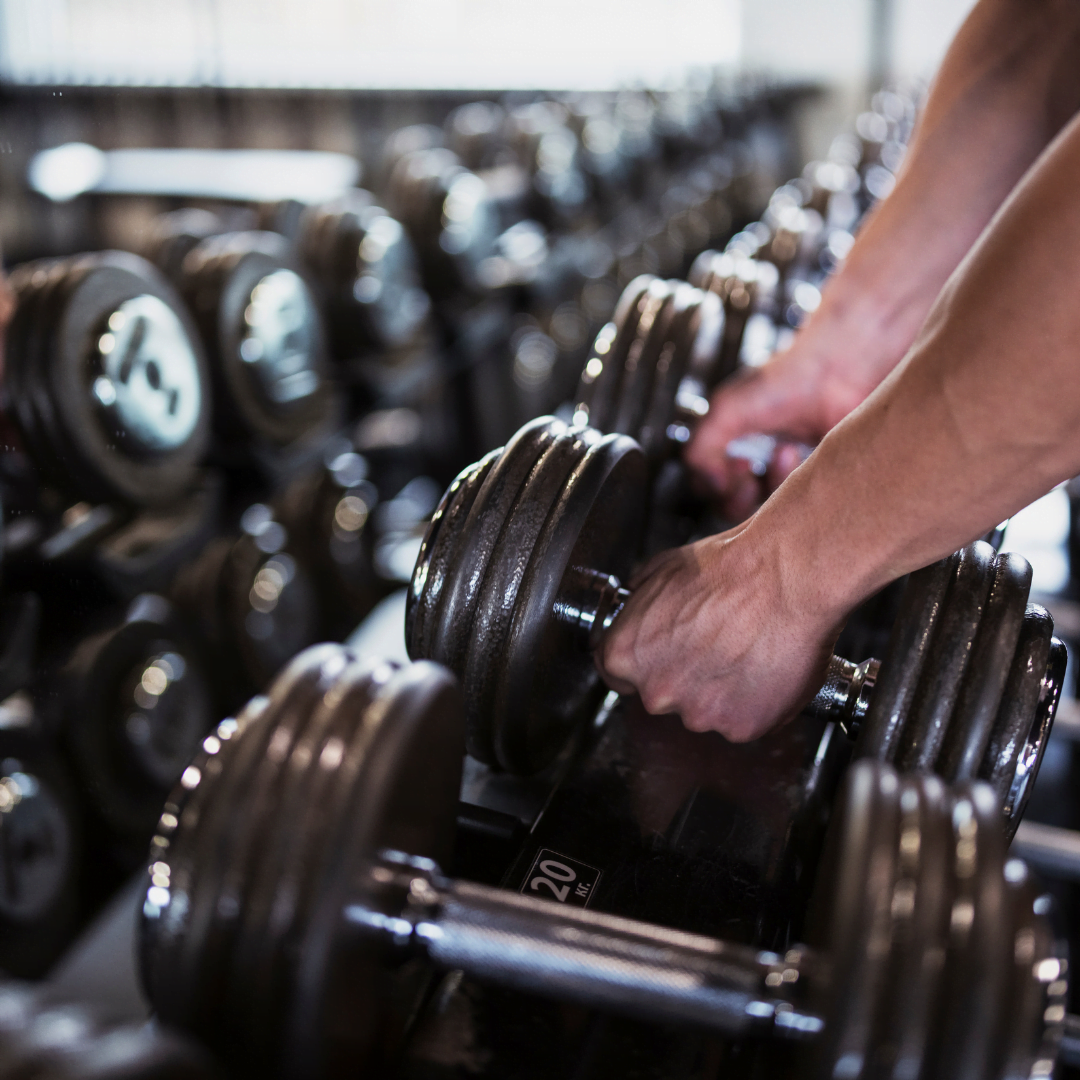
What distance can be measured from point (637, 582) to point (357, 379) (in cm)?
135

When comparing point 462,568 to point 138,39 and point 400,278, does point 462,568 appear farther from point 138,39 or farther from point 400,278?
point 138,39

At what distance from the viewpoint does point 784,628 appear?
0.73 meters

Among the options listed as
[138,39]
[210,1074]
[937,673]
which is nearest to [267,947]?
[210,1074]

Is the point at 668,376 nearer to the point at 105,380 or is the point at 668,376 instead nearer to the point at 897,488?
the point at 897,488

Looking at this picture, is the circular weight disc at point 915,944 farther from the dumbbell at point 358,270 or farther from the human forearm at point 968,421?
the dumbbell at point 358,270

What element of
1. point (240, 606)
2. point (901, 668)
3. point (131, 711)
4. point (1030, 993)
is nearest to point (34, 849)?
point (131, 711)

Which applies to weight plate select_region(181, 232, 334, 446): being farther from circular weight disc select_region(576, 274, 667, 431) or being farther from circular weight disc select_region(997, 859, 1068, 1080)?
circular weight disc select_region(997, 859, 1068, 1080)

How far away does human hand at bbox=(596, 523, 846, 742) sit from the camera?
0.73m

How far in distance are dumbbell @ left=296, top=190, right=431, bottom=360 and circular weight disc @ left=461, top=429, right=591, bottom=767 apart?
1290mm

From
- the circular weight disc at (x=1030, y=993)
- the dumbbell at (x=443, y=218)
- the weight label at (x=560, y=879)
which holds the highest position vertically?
the dumbbell at (x=443, y=218)

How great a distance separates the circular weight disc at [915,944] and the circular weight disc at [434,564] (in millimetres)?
376

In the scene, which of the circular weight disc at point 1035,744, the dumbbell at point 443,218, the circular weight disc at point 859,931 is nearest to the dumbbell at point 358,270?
the dumbbell at point 443,218

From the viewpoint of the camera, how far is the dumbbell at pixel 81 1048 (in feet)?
1.31

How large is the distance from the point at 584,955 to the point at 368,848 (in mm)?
138
